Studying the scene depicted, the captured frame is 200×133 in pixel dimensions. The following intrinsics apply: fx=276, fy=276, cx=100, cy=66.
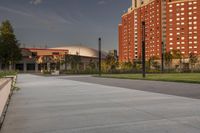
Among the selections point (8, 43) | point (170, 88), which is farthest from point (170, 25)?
Result: point (170, 88)

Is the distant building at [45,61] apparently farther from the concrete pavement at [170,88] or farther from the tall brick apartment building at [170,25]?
the concrete pavement at [170,88]

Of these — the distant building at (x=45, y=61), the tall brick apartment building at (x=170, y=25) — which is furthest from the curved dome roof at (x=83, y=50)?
the tall brick apartment building at (x=170, y=25)

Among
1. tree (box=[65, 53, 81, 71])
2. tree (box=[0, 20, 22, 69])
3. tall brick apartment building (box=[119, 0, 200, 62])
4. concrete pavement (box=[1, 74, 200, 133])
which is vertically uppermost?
tall brick apartment building (box=[119, 0, 200, 62])

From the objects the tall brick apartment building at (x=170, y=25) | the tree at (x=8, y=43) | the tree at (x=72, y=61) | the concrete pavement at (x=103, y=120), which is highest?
the tall brick apartment building at (x=170, y=25)

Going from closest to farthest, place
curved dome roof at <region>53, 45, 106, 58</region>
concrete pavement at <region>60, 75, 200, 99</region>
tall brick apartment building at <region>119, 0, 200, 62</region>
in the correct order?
concrete pavement at <region>60, 75, 200, 99</region> < tall brick apartment building at <region>119, 0, 200, 62</region> < curved dome roof at <region>53, 45, 106, 58</region>

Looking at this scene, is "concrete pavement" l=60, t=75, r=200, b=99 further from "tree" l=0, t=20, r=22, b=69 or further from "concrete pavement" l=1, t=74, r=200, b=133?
"tree" l=0, t=20, r=22, b=69

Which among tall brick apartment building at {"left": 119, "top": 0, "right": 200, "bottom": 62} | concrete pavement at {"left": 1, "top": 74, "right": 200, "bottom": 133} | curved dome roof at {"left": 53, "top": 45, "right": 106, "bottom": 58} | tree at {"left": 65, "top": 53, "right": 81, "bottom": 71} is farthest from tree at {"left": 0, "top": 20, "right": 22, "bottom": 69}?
curved dome roof at {"left": 53, "top": 45, "right": 106, "bottom": 58}

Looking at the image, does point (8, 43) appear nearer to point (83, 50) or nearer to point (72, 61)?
point (72, 61)

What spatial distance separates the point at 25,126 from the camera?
6457 millimetres

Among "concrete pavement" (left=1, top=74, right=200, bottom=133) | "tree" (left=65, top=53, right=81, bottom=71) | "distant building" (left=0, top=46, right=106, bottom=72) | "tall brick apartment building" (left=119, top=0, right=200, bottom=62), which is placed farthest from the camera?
"tall brick apartment building" (left=119, top=0, right=200, bottom=62)

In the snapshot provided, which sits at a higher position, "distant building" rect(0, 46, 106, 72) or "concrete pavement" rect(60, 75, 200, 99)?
"distant building" rect(0, 46, 106, 72)

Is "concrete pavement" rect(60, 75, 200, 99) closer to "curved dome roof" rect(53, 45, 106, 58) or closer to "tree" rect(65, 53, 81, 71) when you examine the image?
"tree" rect(65, 53, 81, 71)

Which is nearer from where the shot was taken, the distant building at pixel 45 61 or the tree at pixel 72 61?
the tree at pixel 72 61

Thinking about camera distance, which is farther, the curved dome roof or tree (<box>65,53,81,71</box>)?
the curved dome roof
